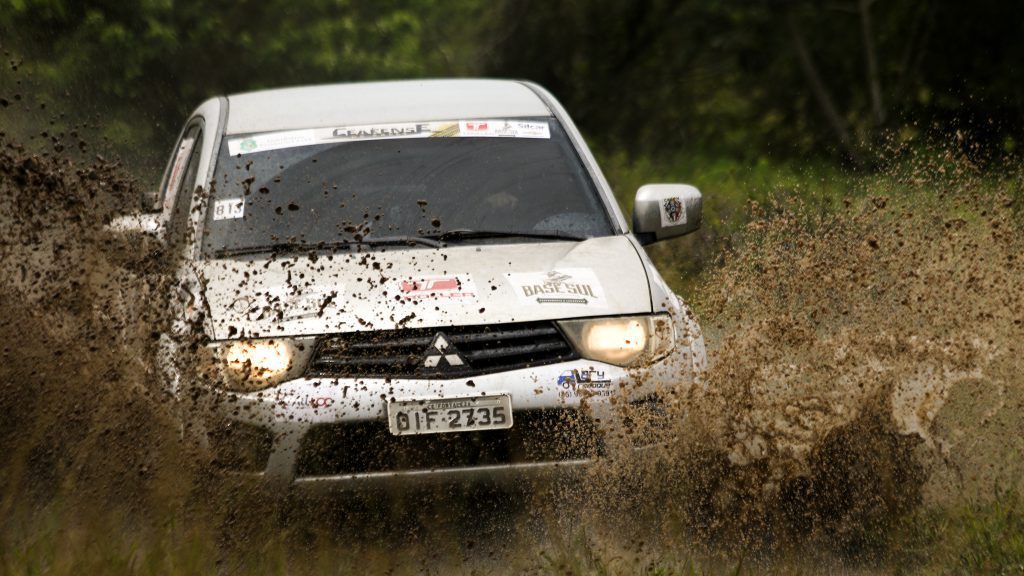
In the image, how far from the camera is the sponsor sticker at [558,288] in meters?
5.84

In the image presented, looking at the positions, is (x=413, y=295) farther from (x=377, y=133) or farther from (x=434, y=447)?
(x=377, y=133)

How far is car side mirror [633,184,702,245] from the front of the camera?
6855 mm

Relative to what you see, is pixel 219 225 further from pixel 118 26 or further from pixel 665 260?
pixel 118 26

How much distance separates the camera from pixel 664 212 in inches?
270

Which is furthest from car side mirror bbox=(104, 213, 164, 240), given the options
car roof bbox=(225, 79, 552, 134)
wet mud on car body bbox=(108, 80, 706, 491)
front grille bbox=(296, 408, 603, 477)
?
front grille bbox=(296, 408, 603, 477)

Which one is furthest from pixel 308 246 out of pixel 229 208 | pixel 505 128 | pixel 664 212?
pixel 664 212

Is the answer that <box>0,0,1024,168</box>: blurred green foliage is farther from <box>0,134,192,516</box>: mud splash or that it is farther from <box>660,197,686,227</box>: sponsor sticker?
<box>660,197,686,227</box>: sponsor sticker

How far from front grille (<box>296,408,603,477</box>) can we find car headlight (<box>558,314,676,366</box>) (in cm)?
34

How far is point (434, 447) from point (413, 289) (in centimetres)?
65

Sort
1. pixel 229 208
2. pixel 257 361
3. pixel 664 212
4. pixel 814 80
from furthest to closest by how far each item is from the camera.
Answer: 1. pixel 814 80
2. pixel 664 212
3. pixel 229 208
4. pixel 257 361

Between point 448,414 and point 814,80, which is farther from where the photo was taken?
point 814,80

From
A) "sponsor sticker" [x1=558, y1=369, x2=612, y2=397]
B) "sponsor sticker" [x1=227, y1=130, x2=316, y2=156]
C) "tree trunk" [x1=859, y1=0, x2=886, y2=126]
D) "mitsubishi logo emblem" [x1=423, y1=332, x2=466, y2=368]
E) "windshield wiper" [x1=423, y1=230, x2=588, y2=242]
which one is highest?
"tree trunk" [x1=859, y1=0, x2=886, y2=126]

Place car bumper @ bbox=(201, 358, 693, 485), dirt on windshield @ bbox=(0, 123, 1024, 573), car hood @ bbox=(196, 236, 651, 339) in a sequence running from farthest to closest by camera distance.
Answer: car hood @ bbox=(196, 236, 651, 339) < car bumper @ bbox=(201, 358, 693, 485) < dirt on windshield @ bbox=(0, 123, 1024, 573)

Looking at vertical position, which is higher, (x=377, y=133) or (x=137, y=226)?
(x=377, y=133)
